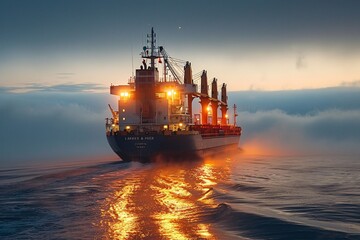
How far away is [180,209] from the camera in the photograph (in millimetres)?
22594

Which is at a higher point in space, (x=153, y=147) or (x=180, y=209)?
(x=153, y=147)

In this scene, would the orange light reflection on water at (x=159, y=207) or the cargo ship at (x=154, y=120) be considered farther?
the cargo ship at (x=154, y=120)

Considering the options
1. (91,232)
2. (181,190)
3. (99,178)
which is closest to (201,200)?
(181,190)

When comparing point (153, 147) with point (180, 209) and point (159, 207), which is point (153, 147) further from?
point (180, 209)

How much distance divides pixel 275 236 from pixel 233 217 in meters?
3.83

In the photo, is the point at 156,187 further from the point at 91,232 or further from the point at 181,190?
the point at 91,232

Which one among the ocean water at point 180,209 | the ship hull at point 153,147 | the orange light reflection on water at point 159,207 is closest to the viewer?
the ocean water at point 180,209

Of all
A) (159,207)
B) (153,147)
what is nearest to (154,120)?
(153,147)

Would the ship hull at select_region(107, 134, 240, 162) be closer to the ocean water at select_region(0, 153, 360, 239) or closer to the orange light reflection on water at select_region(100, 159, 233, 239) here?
the orange light reflection on water at select_region(100, 159, 233, 239)

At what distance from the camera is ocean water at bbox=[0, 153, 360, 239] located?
1725 cm

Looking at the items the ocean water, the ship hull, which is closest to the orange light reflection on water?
the ocean water

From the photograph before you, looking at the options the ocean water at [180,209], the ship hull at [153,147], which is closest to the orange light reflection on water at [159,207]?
the ocean water at [180,209]

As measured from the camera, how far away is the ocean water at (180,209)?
17250 millimetres

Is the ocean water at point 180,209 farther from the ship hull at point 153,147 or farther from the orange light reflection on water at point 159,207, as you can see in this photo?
the ship hull at point 153,147
